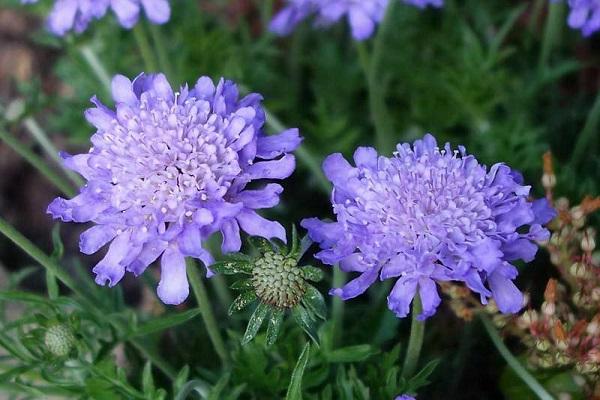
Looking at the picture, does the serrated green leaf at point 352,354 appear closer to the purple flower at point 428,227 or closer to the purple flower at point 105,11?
the purple flower at point 428,227

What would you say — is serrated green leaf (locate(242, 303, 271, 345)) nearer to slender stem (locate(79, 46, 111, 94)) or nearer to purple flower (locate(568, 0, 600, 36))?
purple flower (locate(568, 0, 600, 36))

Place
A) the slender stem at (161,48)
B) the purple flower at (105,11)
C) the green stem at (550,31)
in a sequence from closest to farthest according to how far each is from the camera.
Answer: the purple flower at (105,11), the slender stem at (161,48), the green stem at (550,31)

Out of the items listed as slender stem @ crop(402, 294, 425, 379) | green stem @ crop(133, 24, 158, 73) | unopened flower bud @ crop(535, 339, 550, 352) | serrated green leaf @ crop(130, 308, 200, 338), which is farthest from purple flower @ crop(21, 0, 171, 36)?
unopened flower bud @ crop(535, 339, 550, 352)

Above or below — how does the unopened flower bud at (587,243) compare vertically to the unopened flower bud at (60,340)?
below

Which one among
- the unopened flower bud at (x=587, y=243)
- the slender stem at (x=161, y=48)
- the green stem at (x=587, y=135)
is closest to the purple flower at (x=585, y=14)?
the green stem at (x=587, y=135)

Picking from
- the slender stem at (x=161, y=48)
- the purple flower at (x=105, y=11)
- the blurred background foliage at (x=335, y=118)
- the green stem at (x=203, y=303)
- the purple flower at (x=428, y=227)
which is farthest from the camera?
the slender stem at (x=161, y=48)

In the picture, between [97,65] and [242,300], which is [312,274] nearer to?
[242,300]

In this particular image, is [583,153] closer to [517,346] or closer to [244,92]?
[517,346]
